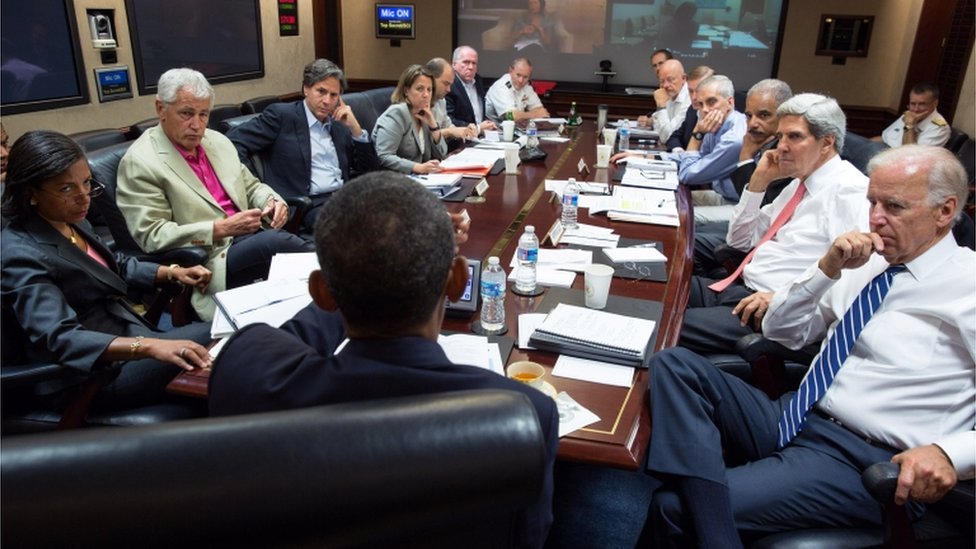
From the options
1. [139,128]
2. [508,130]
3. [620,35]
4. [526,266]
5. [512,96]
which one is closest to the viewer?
[526,266]

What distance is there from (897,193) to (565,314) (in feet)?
2.87

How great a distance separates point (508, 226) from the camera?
101 inches

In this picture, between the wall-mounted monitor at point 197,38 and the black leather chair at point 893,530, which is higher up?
the wall-mounted monitor at point 197,38

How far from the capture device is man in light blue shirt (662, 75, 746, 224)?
3373 millimetres

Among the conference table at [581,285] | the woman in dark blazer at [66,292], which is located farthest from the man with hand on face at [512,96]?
the woman in dark blazer at [66,292]

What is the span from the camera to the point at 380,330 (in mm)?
878

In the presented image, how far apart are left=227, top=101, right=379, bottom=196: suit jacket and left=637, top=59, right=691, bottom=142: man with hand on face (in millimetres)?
2593

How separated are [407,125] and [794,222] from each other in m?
2.18

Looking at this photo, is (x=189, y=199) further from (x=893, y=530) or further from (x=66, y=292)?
(x=893, y=530)

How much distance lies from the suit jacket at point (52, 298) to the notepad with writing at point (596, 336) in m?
1.07

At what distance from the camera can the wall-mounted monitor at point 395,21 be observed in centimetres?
732

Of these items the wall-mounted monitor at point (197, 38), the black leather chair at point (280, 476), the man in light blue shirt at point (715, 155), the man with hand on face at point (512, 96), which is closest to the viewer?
the black leather chair at point (280, 476)

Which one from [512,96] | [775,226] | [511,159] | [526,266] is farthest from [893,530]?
[512,96]

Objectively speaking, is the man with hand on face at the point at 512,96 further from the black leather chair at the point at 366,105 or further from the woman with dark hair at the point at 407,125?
the woman with dark hair at the point at 407,125
